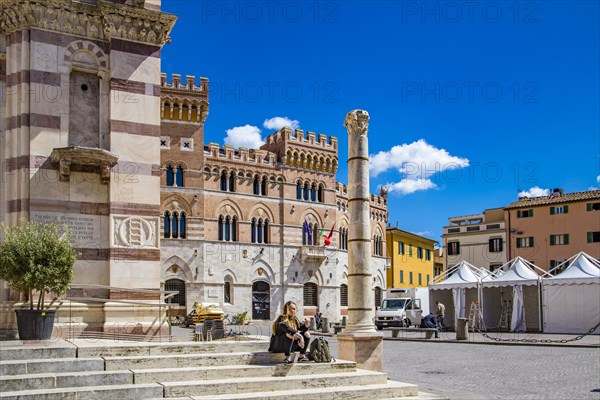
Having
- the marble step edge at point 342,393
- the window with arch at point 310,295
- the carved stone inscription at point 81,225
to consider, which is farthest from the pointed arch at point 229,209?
the marble step edge at point 342,393

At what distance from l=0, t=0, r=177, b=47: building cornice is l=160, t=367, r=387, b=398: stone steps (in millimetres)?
8621

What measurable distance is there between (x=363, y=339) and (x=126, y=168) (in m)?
6.55

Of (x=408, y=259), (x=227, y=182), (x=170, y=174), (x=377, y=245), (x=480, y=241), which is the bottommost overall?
(x=408, y=259)

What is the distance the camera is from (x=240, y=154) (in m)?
48.4

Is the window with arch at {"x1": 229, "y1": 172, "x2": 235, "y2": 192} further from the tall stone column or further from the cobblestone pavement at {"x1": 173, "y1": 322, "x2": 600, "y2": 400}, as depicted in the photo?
the tall stone column

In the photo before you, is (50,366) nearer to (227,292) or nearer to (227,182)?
(227,292)

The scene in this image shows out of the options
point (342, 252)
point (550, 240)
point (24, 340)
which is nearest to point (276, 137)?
point (342, 252)

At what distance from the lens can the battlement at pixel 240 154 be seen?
46812mm

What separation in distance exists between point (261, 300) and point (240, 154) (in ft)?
34.7

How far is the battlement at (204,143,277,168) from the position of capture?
154 ft

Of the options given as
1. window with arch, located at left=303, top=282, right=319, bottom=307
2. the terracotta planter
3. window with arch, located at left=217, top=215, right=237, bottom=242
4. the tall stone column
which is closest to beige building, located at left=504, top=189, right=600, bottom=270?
window with arch, located at left=303, top=282, right=319, bottom=307

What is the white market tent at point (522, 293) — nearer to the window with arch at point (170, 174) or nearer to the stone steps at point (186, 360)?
the window with arch at point (170, 174)

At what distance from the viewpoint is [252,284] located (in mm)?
47656

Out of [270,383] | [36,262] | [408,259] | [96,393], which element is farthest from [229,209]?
[96,393]
